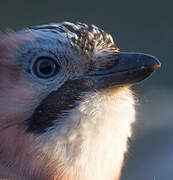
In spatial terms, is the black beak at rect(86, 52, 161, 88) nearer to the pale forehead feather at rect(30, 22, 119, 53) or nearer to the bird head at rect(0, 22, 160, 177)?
the bird head at rect(0, 22, 160, 177)

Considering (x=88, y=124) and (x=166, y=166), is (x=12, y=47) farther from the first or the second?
(x=166, y=166)

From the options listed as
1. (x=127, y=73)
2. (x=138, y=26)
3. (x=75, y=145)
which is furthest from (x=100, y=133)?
(x=138, y=26)

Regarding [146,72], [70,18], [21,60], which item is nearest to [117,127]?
[146,72]

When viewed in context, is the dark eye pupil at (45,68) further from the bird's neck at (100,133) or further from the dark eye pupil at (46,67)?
the bird's neck at (100,133)

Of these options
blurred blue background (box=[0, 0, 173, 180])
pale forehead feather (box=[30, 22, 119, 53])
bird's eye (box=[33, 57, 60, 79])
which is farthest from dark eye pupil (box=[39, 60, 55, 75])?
blurred blue background (box=[0, 0, 173, 180])

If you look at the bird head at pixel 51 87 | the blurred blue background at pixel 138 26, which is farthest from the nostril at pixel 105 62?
the blurred blue background at pixel 138 26

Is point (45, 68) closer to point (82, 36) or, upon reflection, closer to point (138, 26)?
point (82, 36)
